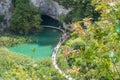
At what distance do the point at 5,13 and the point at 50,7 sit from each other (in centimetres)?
281

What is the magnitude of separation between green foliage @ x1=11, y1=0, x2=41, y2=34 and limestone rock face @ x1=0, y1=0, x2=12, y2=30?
491 millimetres

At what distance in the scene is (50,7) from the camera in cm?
2128

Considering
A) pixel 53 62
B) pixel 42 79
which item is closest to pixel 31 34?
pixel 53 62

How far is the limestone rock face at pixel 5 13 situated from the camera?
65.3 ft

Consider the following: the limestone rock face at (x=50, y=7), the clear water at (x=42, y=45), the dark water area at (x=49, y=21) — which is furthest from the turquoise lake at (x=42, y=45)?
the limestone rock face at (x=50, y=7)

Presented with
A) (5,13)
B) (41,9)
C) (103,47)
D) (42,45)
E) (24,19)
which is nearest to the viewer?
(103,47)

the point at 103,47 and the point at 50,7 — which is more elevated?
the point at 103,47

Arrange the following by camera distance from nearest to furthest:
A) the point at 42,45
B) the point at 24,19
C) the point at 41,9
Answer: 1. the point at 42,45
2. the point at 24,19
3. the point at 41,9

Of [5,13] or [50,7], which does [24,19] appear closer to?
[5,13]

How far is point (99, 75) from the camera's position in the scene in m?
2.37

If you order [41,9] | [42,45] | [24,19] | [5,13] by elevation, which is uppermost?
[41,9]

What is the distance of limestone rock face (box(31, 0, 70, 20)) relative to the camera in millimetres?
20750

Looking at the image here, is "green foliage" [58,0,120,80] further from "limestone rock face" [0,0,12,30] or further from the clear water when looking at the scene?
"limestone rock face" [0,0,12,30]

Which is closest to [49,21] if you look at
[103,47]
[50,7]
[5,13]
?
[50,7]
